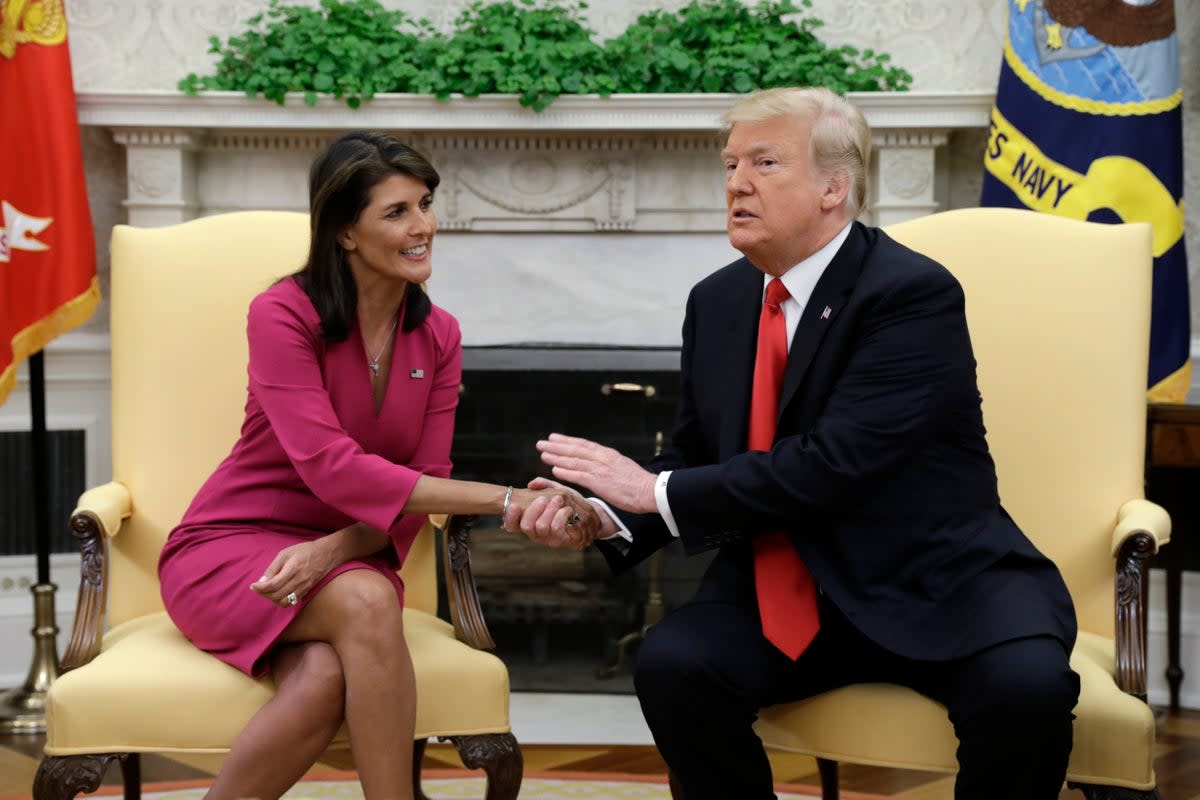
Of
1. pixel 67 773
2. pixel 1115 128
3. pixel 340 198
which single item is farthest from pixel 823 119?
pixel 1115 128

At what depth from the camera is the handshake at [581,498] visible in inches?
86.9

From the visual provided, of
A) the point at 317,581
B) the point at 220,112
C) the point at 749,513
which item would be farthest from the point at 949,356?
the point at 220,112

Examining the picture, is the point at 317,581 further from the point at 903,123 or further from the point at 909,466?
the point at 903,123

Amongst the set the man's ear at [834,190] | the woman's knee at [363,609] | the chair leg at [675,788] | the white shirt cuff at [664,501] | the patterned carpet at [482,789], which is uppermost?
the man's ear at [834,190]

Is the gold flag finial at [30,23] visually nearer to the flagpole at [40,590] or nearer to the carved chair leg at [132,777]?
the flagpole at [40,590]

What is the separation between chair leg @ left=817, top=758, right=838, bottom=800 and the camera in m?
2.48

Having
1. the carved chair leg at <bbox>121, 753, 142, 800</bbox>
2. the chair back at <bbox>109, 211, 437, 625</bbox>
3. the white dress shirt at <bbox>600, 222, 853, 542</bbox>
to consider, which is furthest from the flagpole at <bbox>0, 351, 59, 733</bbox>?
the white dress shirt at <bbox>600, 222, 853, 542</bbox>

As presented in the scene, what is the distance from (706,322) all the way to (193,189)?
2.47 meters

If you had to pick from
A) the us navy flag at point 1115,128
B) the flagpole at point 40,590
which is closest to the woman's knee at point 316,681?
the flagpole at point 40,590

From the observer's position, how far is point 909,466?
212 cm

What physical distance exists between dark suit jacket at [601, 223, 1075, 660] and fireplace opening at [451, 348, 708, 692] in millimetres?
1754

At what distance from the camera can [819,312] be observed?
2.19 m

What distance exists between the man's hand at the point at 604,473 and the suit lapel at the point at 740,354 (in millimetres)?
141

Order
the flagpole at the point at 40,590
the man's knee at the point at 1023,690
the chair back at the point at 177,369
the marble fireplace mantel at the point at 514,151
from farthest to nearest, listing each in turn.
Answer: the marble fireplace mantel at the point at 514,151 → the flagpole at the point at 40,590 → the chair back at the point at 177,369 → the man's knee at the point at 1023,690
